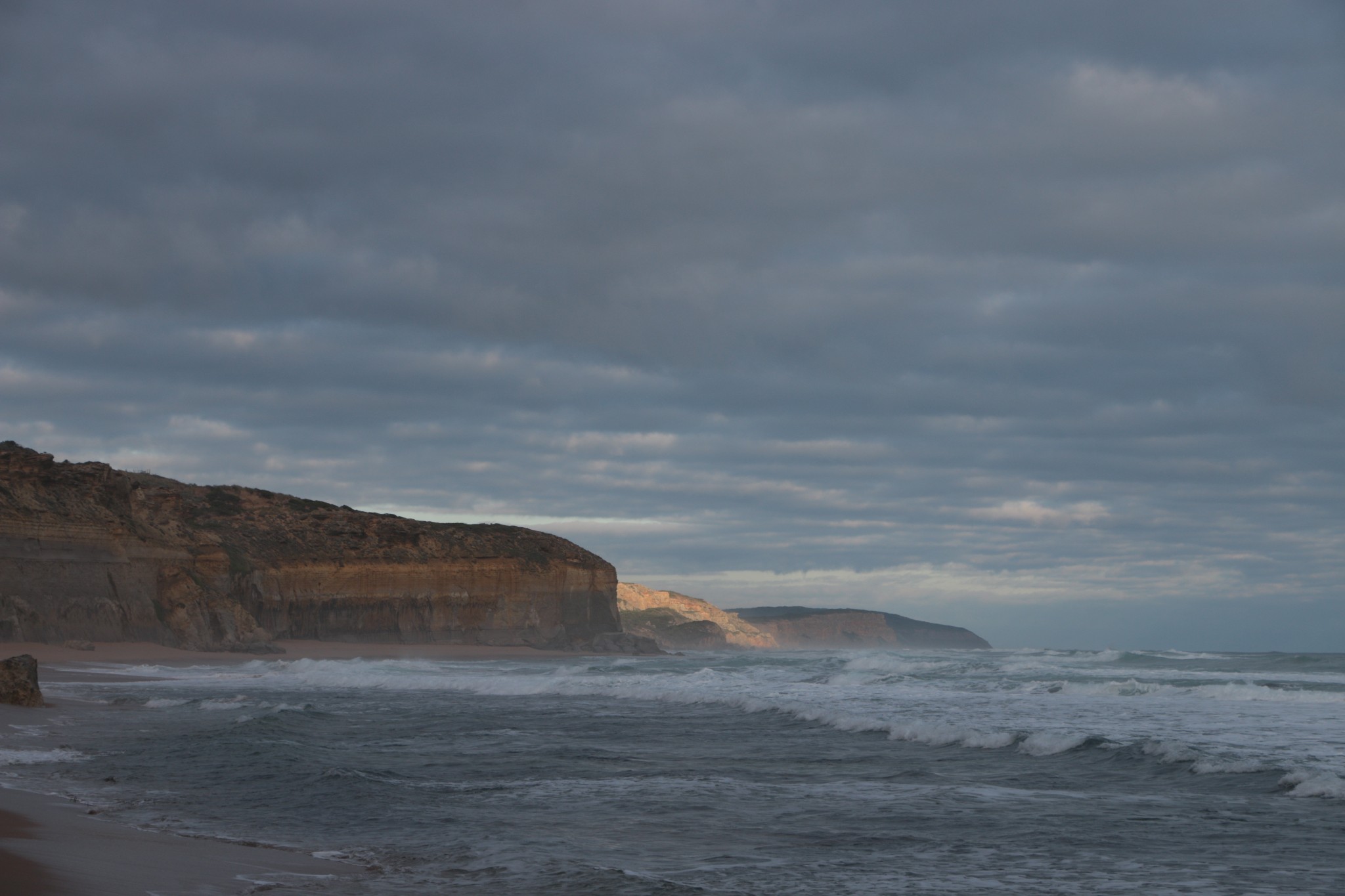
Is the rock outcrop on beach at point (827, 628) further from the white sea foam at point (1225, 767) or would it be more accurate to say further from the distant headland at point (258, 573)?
the white sea foam at point (1225, 767)

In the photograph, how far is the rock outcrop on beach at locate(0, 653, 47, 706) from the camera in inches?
709

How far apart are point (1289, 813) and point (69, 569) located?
40.5 m

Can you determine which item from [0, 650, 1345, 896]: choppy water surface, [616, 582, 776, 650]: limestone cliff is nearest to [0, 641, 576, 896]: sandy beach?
[0, 650, 1345, 896]: choppy water surface

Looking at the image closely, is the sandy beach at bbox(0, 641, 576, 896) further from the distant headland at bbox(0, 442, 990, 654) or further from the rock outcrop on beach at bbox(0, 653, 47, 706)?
the distant headland at bbox(0, 442, 990, 654)

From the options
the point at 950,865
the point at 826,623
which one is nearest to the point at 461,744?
the point at 950,865

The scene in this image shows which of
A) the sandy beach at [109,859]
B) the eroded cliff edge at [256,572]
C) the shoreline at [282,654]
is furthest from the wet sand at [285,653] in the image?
the sandy beach at [109,859]

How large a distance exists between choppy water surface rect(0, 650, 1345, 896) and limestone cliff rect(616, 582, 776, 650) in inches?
4113

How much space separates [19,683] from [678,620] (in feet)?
423

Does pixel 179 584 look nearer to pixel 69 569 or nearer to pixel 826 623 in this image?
pixel 69 569

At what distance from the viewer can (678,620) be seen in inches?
5704

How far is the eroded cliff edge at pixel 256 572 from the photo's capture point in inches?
1522

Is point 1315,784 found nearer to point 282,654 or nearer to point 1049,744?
point 1049,744

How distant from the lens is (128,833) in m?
8.34

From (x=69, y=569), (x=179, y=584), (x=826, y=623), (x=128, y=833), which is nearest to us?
(x=128, y=833)
